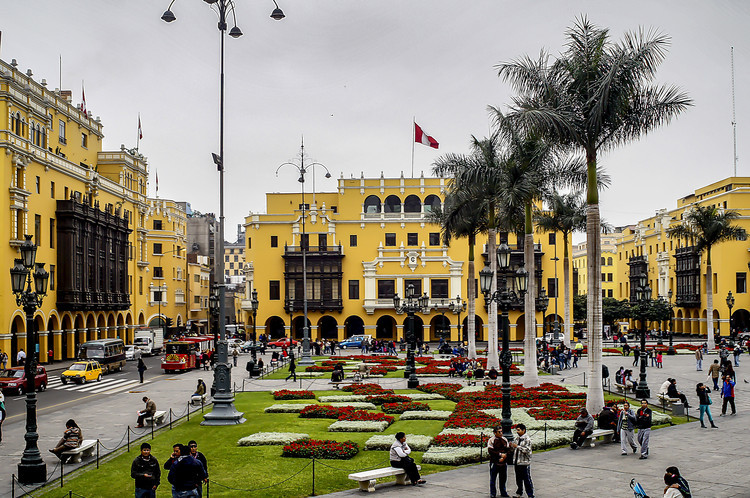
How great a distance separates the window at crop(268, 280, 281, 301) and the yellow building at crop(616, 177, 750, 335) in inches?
1642

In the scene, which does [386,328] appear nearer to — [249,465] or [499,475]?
[249,465]

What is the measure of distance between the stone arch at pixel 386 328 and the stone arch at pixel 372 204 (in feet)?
40.5

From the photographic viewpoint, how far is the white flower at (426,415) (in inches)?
995

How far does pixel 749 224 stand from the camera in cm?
7775

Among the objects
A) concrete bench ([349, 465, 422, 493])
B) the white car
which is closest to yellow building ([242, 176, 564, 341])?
the white car

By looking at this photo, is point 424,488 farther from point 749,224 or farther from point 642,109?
point 749,224

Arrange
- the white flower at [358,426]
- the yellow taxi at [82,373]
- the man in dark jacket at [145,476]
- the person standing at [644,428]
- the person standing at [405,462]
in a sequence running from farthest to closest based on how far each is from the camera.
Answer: the yellow taxi at [82,373]
the white flower at [358,426]
the person standing at [644,428]
the person standing at [405,462]
the man in dark jacket at [145,476]

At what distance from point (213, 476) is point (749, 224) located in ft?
247

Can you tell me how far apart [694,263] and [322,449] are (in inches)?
2984

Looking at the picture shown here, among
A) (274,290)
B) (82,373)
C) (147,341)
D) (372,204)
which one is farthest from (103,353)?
(372,204)

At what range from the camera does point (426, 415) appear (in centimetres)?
2548

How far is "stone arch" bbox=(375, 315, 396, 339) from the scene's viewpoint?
8169 centimetres

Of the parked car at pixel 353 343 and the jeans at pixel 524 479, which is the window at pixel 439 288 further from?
the jeans at pixel 524 479

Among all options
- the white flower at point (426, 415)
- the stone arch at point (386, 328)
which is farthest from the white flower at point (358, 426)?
the stone arch at point (386, 328)
